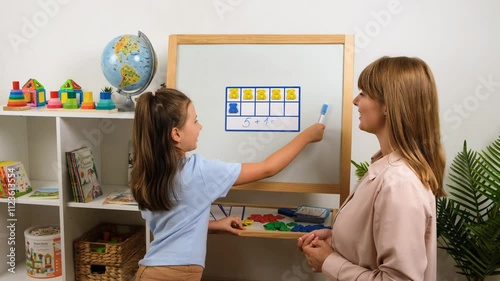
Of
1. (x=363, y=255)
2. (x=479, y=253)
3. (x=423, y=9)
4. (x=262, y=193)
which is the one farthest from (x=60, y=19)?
(x=479, y=253)

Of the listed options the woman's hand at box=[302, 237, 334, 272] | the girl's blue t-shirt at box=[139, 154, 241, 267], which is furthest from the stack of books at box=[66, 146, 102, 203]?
the woman's hand at box=[302, 237, 334, 272]

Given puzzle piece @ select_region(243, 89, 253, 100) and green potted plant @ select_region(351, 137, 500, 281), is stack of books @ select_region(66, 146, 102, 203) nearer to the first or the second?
puzzle piece @ select_region(243, 89, 253, 100)

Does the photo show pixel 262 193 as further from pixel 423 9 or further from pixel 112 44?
pixel 423 9

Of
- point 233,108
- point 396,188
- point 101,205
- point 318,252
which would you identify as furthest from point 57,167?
point 396,188

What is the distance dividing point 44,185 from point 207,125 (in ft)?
3.67

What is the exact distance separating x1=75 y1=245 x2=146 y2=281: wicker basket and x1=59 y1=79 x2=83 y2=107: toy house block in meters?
0.81

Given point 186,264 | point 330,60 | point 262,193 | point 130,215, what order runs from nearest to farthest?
point 186,264, point 330,60, point 262,193, point 130,215

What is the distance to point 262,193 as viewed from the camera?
244 cm

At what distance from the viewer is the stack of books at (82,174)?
2189 mm

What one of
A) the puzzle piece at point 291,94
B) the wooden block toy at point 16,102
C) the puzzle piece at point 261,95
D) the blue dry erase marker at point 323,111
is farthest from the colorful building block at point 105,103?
the blue dry erase marker at point 323,111

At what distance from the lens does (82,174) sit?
87.7 inches

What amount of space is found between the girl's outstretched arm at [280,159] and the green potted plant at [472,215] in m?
0.35

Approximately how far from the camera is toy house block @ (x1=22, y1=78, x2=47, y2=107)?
2318 millimetres

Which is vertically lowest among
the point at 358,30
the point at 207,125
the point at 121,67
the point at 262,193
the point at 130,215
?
the point at 130,215
